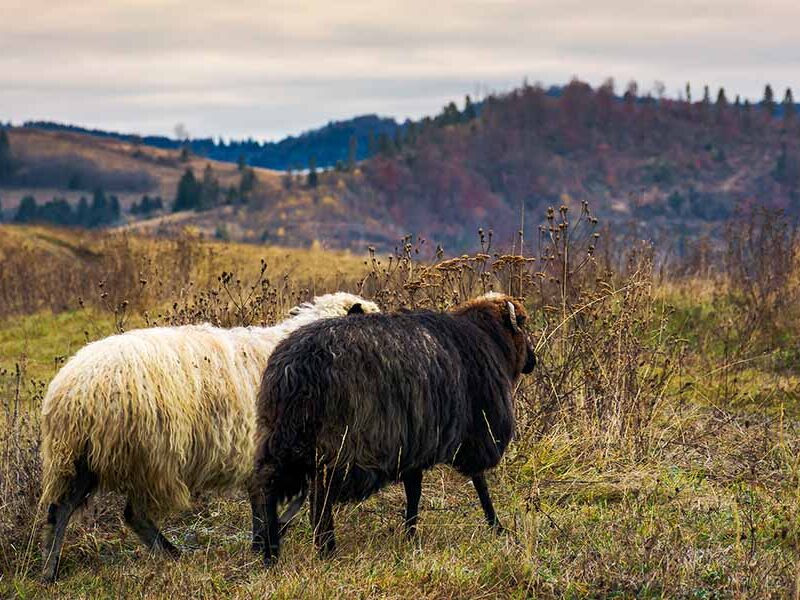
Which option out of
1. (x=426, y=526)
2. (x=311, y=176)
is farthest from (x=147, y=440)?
(x=311, y=176)

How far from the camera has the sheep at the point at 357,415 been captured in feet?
18.5

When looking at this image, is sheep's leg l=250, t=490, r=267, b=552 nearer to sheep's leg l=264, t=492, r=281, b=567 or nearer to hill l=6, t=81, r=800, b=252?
sheep's leg l=264, t=492, r=281, b=567

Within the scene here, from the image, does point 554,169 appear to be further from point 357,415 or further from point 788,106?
point 357,415

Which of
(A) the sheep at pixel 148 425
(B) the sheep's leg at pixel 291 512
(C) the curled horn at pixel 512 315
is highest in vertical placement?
(C) the curled horn at pixel 512 315

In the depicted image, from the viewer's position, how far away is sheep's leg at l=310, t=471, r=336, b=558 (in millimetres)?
5695

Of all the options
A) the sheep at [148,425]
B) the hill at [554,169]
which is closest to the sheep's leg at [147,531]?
the sheep at [148,425]

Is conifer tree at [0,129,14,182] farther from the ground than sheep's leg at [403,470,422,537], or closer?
farther from the ground

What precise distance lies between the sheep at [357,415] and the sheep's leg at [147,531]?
698mm

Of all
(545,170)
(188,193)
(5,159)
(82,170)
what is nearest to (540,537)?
(188,193)

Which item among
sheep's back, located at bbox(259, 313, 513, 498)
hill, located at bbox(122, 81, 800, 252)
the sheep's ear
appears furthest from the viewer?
hill, located at bbox(122, 81, 800, 252)

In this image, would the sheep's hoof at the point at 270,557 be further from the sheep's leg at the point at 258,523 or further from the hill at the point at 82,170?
the hill at the point at 82,170

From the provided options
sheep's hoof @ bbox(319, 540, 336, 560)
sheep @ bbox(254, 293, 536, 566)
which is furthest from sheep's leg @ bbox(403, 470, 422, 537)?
sheep's hoof @ bbox(319, 540, 336, 560)

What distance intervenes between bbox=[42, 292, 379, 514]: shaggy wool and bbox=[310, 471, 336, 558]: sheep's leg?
1002 millimetres

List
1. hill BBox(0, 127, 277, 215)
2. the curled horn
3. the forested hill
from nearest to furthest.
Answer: the curled horn
the forested hill
hill BBox(0, 127, 277, 215)
